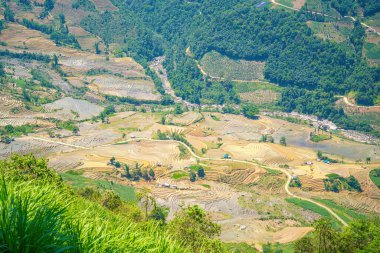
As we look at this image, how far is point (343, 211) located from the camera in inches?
2168

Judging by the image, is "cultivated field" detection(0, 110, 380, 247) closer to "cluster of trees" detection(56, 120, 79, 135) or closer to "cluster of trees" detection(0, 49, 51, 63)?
"cluster of trees" detection(56, 120, 79, 135)

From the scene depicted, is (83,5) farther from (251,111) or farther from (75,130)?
(75,130)

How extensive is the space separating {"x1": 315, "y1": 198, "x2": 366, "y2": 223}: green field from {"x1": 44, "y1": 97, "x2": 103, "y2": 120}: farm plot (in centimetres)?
4345

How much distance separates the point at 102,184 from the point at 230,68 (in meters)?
55.9

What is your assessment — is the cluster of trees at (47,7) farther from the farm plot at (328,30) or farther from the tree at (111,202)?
the tree at (111,202)

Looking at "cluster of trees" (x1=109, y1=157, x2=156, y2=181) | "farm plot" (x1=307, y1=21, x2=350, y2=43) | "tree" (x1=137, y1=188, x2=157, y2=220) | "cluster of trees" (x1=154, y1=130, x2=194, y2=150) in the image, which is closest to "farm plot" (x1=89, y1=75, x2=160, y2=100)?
"cluster of trees" (x1=154, y1=130, x2=194, y2=150)

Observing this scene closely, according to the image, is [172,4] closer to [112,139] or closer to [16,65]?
[16,65]

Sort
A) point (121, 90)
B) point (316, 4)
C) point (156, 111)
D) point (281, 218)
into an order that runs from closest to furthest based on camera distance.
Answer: point (281, 218) < point (156, 111) < point (121, 90) < point (316, 4)

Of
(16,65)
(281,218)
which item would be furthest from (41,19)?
(281,218)

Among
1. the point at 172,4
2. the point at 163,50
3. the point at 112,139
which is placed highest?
the point at 172,4

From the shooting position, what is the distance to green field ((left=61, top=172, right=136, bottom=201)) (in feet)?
176

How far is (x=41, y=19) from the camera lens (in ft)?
388

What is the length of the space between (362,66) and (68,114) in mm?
58000

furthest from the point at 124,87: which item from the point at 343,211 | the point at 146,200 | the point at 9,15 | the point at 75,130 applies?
the point at 146,200
